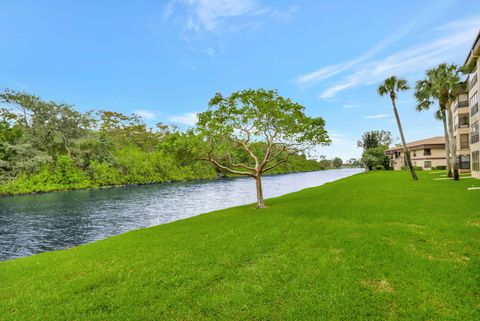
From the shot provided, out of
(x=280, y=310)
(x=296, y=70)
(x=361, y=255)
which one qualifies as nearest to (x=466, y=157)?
(x=296, y=70)

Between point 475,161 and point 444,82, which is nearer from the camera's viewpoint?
point 444,82

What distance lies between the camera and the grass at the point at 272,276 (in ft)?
21.2

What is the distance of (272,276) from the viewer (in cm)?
827

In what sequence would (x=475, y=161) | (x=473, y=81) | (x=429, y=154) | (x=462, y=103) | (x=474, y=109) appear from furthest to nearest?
(x=429, y=154) < (x=462, y=103) < (x=473, y=81) < (x=474, y=109) < (x=475, y=161)

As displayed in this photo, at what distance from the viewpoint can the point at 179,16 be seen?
101 feet

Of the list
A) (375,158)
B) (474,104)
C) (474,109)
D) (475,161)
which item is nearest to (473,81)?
(474,104)

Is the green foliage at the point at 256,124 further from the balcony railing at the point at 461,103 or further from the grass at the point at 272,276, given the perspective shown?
the balcony railing at the point at 461,103

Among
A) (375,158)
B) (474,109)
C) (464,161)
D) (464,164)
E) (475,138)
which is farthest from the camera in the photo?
(375,158)

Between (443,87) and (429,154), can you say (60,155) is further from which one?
(429,154)

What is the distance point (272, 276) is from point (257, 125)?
53.8 feet

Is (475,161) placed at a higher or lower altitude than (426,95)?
lower

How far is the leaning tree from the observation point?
22.2 metres

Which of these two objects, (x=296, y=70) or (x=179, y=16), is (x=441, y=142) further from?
(x=179, y=16)

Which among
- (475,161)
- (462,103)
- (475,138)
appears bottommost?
(475,161)
